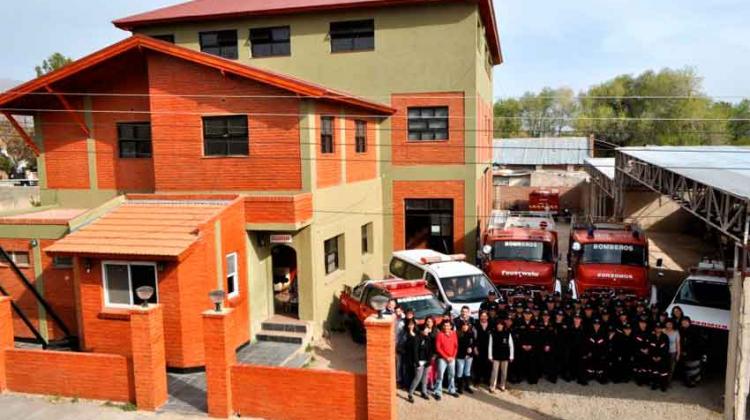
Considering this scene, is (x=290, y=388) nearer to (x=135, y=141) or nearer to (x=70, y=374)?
(x=70, y=374)

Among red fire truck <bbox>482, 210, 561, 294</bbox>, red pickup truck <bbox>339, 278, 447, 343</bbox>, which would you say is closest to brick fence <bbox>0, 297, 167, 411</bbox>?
red pickup truck <bbox>339, 278, 447, 343</bbox>

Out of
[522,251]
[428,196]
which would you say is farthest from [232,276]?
[428,196]

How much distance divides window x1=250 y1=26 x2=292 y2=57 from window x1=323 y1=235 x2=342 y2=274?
885 centimetres

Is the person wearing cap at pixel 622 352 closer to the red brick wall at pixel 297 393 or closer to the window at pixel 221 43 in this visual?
the red brick wall at pixel 297 393

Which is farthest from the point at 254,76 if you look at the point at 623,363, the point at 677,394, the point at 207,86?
the point at 677,394

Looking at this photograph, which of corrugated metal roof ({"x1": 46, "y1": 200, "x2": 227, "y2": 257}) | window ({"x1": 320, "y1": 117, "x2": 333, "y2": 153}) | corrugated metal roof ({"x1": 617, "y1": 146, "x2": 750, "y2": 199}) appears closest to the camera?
corrugated metal roof ({"x1": 617, "y1": 146, "x2": 750, "y2": 199})

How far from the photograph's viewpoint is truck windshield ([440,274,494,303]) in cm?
1439

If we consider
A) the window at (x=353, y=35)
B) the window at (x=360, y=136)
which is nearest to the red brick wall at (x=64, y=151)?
the window at (x=360, y=136)

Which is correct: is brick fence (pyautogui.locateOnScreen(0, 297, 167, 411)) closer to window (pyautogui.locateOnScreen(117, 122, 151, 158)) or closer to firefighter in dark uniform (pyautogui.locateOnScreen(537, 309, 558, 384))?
window (pyautogui.locateOnScreen(117, 122, 151, 158))

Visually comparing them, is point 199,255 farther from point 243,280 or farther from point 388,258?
point 388,258

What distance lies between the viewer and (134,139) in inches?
630

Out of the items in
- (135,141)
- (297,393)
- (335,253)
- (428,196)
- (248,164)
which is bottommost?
(297,393)

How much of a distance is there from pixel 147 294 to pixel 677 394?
33.3ft

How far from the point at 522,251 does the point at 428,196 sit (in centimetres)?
514
